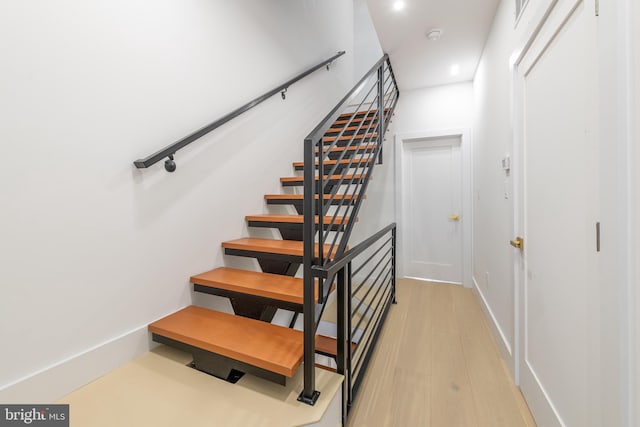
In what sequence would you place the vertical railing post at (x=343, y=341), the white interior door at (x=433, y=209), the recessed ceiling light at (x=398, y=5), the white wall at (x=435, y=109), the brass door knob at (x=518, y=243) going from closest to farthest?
the vertical railing post at (x=343, y=341) < the brass door knob at (x=518, y=243) < the recessed ceiling light at (x=398, y=5) < the white wall at (x=435, y=109) < the white interior door at (x=433, y=209)

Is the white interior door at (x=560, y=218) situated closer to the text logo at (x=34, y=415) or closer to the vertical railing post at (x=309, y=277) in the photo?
the vertical railing post at (x=309, y=277)

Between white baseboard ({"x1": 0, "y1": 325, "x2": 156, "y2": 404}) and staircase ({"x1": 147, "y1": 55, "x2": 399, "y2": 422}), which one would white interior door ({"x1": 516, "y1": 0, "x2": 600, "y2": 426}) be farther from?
white baseboard ({"x1": 0, "y1": 325, "x2": 156, "y2": 404})

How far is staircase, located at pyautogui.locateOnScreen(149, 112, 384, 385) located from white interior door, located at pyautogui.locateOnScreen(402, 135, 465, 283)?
2145 millimetres

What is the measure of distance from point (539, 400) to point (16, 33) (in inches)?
110

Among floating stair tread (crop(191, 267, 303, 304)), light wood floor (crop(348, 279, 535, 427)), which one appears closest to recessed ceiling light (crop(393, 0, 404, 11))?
floating stair tread (crop(191, 267, 303, 304))

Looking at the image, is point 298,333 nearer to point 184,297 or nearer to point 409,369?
point 184,297

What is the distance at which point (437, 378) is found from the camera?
5.47 ft

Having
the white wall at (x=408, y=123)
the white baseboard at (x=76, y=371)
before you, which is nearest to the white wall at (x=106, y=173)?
the white baseboard at (x=76, y=371)

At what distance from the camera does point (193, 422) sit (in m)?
0.95

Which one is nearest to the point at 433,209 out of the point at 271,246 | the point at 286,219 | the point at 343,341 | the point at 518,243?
the point at 518,243

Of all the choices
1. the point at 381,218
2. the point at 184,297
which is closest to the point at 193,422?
the point at 184,297

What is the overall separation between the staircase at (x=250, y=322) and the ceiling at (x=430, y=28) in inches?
59.6

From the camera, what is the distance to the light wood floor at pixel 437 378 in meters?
1.38

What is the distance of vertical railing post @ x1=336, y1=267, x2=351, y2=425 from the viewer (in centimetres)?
126
